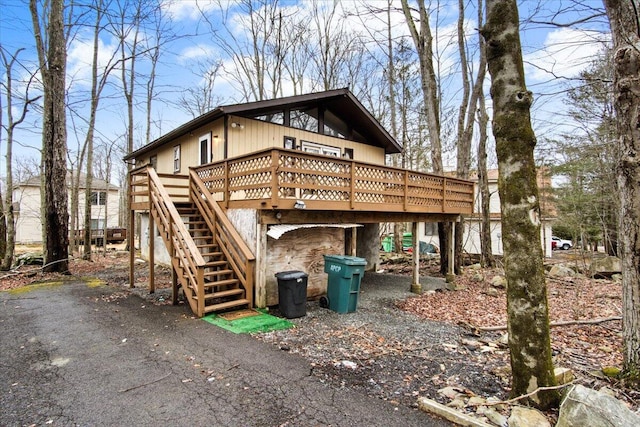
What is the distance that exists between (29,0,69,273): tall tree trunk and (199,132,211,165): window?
392cm

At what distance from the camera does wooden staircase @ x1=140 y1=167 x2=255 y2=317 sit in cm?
607

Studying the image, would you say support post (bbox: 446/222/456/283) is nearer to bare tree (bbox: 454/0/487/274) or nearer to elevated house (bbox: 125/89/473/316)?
elevated house (bbox: 125/89/473/316)

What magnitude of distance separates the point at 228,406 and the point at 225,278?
413cm

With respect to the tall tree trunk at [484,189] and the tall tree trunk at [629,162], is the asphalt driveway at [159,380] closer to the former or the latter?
the tall tree trunk at [629,162]

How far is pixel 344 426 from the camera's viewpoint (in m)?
2.87

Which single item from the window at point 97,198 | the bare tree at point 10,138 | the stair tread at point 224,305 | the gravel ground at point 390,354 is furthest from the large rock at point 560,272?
the window at point 97,198

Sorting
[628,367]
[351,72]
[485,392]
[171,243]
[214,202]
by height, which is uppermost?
[351,72]

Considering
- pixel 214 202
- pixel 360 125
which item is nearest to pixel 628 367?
pixel 214 202

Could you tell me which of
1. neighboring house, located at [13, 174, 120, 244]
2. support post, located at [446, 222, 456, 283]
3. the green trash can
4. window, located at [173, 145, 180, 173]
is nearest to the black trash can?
the green trash can

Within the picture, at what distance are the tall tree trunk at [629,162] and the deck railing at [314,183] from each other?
4.50 metres

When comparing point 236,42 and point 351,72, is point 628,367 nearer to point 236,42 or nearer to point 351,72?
point 351,72

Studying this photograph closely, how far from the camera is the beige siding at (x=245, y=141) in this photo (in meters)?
9.76

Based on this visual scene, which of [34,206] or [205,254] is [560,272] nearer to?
[205,254]

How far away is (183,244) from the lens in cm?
634
